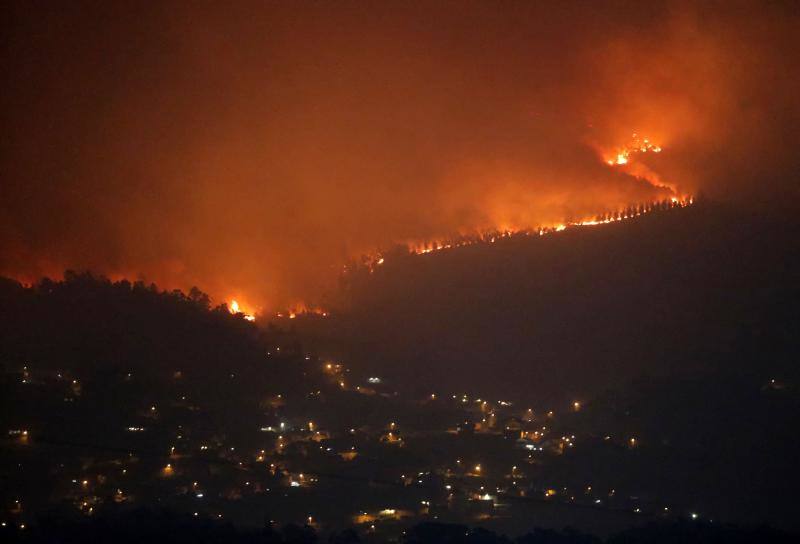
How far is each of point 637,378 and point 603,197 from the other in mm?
6571

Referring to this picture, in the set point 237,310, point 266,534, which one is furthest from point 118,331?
point 266,534

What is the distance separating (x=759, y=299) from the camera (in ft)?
66.8

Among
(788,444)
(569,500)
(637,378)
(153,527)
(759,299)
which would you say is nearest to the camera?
(153,527)

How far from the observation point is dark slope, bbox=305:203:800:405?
19.5m

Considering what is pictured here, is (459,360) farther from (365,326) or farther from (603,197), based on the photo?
(603,197)

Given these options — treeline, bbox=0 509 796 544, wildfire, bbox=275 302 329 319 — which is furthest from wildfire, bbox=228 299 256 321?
treeline, bbox=0 509 796 544

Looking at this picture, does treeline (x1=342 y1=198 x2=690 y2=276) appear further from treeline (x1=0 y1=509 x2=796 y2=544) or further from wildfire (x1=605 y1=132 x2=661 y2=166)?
treeline (x1=0 y1=509 x2=796 y2=544)

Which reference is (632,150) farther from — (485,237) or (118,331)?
(118,331)

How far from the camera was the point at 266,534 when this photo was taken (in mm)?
11672

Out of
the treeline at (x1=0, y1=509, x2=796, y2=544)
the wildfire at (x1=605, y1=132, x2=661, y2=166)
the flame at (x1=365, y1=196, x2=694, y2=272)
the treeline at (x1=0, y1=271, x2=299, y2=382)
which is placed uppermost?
the wildfire at (x1=605, y1=132, x2=661, y2=166)

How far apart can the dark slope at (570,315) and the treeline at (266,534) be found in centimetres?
699

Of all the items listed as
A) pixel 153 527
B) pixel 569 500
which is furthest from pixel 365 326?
pixel 153 527

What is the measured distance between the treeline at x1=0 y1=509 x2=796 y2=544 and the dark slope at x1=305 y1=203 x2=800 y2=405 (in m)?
6.99

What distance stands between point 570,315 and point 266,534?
10.7m
